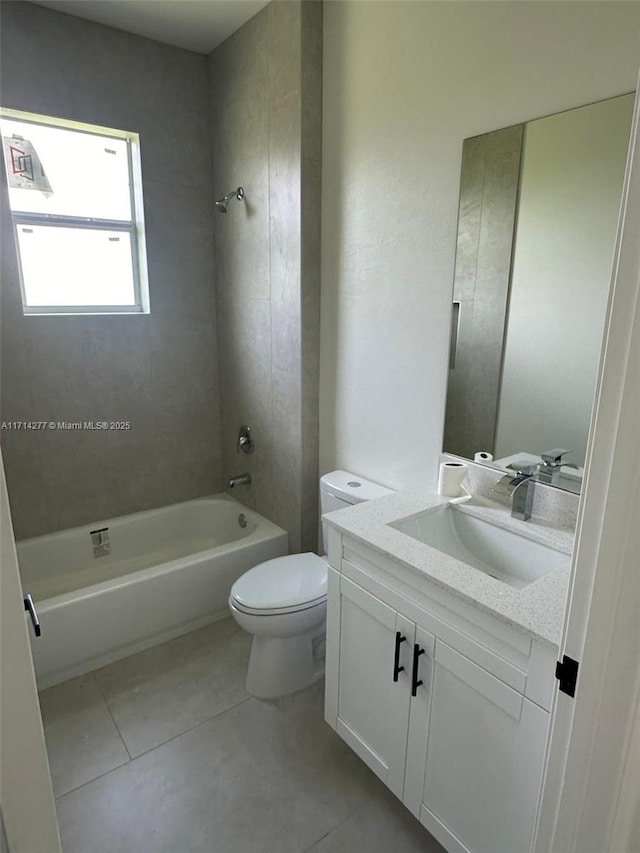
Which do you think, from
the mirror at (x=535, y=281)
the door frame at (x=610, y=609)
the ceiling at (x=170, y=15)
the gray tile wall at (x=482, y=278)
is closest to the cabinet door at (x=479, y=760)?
the door frame at (x=610, y=609)

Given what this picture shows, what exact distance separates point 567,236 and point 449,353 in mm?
531

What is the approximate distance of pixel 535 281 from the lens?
1542 mm

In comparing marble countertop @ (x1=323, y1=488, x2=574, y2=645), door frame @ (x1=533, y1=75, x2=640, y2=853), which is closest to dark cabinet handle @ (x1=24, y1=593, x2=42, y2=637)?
marble countertop @ (x1=323, y1=488, x2=574, y2=645)

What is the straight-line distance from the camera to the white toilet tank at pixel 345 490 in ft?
7.04

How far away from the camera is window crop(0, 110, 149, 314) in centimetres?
241

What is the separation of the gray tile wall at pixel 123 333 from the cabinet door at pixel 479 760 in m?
1.90

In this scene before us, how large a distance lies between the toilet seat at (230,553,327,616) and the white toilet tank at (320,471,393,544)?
17 cm

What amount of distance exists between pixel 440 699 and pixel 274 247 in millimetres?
2011

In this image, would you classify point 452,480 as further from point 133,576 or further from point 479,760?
point 133,576

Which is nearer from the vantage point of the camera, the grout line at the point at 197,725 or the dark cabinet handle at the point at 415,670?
the dark cabinet handle at the point at 415,670

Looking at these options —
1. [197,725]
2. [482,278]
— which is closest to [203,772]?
[197,725]

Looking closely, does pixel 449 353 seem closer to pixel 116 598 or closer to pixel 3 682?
pixel 3 682

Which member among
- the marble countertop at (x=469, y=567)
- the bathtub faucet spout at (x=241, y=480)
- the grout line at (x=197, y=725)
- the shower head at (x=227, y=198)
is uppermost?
the shower head at (x=227, y=198)

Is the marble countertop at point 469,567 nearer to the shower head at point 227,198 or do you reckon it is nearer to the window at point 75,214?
the shower head at point 227,198
